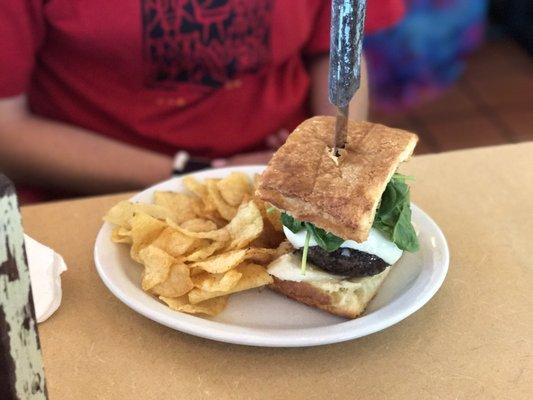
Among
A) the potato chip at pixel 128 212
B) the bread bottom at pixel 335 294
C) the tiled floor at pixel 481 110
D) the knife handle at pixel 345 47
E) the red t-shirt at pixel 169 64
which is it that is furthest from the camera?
the tiled floor at pixel 481 110

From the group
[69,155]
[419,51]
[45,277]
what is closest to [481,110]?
[419,51]

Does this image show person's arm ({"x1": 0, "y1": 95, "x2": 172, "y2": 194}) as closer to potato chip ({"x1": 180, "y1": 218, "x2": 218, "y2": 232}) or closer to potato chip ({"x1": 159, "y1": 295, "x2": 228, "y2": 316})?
potato chip ({"x1": 180, "y1": 218, "x2": 218, "y2": 232})

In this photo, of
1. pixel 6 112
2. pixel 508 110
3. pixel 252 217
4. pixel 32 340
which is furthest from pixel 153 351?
pixel 508 110

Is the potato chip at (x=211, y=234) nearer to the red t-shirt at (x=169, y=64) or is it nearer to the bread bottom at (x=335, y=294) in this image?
the bread bottom at (x=335, y=294)

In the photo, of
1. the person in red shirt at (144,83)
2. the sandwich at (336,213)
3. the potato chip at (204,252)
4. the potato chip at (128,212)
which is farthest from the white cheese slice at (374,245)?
the person in red shirt at (144,83)

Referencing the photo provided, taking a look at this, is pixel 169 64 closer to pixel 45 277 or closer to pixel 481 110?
pixel 45 277

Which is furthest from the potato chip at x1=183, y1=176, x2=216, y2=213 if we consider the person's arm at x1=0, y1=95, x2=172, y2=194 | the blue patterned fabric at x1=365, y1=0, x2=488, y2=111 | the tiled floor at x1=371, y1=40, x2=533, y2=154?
the blue patterned fabric at x1=365, y1=0, x2=488, y2=111

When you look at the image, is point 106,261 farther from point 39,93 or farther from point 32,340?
point 39,93
